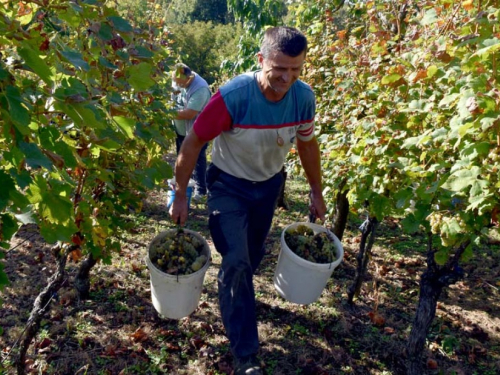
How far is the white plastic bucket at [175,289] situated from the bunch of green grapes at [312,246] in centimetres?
56

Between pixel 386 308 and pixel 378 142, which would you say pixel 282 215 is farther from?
pixel 378 142

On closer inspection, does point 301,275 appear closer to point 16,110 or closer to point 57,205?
point 57,205

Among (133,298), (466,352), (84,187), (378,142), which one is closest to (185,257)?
(84,187)

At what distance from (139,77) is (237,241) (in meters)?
1.10

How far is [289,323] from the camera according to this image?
298 cm

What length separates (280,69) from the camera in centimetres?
221

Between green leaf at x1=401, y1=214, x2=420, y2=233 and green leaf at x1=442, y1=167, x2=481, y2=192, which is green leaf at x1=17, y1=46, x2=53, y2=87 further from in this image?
green leaf at x1=401, y1=214, x2=420, y2=233

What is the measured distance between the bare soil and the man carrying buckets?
0.51m

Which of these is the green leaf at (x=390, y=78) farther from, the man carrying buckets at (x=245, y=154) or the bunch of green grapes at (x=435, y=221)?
the bunch of green grapes at (x=435, y=221)

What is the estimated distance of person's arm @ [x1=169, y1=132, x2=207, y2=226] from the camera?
93.4 inches

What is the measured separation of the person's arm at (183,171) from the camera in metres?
2.37

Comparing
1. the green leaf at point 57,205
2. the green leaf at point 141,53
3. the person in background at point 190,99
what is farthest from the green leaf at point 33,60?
the person in background at point 190,99

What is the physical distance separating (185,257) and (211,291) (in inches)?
39.6

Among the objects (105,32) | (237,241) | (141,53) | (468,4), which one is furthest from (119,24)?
(468,4)
